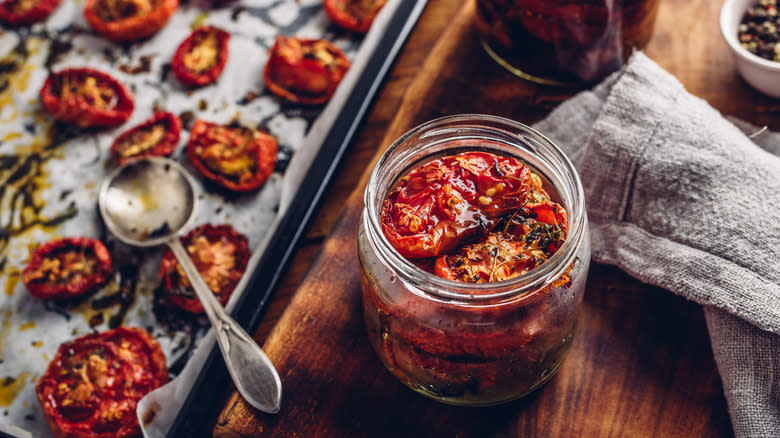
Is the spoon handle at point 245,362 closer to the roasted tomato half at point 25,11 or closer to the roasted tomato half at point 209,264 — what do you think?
the roasted tomato half at point 209,264

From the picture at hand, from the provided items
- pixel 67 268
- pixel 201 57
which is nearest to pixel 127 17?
pixel 201 57

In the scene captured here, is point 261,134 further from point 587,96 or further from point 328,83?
point 587,96

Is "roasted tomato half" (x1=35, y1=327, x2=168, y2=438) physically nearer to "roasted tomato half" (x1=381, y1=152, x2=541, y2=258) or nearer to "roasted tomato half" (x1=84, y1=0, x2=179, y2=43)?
"roasted tomato half" (x1=381, y1=152, x2=541, y2=258)

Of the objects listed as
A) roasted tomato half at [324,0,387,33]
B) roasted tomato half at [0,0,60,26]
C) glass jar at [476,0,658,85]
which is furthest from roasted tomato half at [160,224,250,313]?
roasted tomato half at [0,0,60,26]

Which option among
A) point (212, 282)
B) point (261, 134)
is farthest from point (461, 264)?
point (261, 134)

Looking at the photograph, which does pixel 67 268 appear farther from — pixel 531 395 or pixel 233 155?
pixel 531 395

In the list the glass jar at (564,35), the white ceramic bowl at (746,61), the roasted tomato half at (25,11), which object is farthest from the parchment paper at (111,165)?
the white ceramic bowl at (746,61)
